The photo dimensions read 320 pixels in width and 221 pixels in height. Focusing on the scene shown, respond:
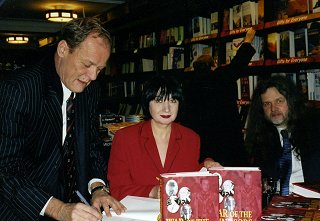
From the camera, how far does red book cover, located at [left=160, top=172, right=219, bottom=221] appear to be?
1104 mm

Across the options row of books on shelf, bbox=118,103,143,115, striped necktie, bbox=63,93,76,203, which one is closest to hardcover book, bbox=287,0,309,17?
striped necktie, bbox=63,93,76,203

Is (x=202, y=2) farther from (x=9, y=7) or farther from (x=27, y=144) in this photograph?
(x=9, y=7)

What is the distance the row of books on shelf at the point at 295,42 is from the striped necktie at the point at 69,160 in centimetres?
233

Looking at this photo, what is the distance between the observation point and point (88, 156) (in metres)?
1.71

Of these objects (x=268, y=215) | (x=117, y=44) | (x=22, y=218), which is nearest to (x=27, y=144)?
(x=22, y=218)

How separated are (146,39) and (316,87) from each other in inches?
127

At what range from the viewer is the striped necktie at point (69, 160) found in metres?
1.62

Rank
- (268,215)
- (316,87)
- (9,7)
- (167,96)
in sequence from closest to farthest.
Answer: (268,215) → (167,96) → (316,87) → (9,7)

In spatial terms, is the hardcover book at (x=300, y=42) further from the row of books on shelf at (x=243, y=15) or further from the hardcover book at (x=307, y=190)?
the hardcover book at (x=307, y=190)

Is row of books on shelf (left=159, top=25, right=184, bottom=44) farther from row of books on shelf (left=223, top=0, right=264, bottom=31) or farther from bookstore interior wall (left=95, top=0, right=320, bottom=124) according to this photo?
row of books on shelf (left=223, top=0, right=264, bottom=31)

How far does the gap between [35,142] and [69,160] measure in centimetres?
19

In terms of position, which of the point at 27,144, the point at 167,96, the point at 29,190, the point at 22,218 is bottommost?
the point at 22,218

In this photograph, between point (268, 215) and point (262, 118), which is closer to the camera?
point (268, 215)

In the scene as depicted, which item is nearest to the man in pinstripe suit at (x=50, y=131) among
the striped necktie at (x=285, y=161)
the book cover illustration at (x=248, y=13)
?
the striped necktie at (x=285, y=161)
